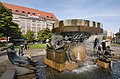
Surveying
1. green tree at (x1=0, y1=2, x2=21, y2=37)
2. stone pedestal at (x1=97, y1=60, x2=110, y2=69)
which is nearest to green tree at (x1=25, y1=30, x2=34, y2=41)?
green tree at (x1=0, y1=2, x2=21, y2=37)

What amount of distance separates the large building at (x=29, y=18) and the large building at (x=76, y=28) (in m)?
64.0

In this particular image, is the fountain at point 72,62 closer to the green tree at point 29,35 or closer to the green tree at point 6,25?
the green tree at point 6,25

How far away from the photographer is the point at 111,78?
8.17 m

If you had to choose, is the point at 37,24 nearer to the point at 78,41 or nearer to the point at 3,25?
the point at 3,25

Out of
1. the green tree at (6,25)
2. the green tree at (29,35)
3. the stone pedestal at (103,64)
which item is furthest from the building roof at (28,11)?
the stone pedestal at (103,64)

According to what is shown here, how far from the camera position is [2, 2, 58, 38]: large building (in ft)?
246

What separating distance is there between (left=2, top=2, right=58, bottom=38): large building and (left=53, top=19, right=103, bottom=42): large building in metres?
64.0

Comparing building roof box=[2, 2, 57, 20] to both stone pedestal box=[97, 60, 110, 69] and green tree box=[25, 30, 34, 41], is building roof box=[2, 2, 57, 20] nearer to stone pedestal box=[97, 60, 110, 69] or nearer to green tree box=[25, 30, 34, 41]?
green tree box=[25, 30, 34, 41]

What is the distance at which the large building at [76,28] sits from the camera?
13.1m

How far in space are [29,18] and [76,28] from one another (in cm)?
6894

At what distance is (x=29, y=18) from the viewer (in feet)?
259

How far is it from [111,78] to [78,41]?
593 cm

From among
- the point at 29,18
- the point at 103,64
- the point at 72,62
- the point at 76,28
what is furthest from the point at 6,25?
the point at 29,18

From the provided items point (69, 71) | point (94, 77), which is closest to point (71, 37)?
point (69, 71)
